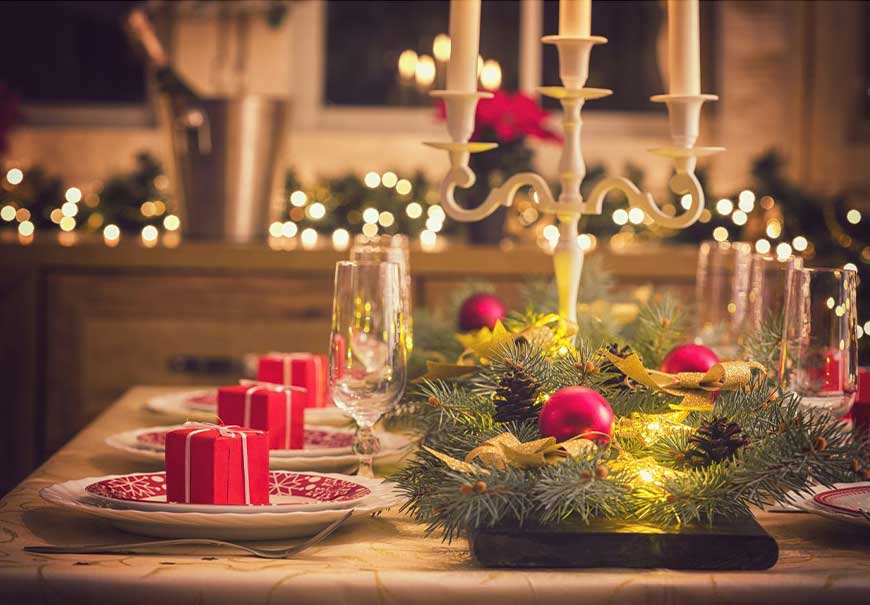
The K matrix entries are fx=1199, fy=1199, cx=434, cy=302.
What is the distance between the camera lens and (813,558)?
91 cm

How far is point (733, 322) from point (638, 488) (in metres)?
0.71

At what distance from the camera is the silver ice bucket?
2.73 meters

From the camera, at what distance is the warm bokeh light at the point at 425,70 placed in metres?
3.34

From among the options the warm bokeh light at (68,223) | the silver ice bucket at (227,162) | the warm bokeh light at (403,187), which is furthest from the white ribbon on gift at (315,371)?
the warm bokeh light at (68,223)

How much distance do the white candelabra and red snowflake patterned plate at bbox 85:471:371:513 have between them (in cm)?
37

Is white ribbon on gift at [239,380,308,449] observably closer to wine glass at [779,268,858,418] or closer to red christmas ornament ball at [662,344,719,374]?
red christmas ornament ball at [662,344,719,374]

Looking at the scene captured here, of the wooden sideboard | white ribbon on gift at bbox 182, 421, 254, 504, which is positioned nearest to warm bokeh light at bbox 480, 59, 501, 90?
the wooden sideboard

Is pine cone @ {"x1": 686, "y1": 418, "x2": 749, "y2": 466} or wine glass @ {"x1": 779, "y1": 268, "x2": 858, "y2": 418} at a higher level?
wine glass @ {"x1": 779, "y1": 268, "x2": 858, "y2": 418}

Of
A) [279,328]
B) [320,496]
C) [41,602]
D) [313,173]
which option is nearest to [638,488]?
Result: [320,496]

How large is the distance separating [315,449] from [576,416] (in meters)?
0.40

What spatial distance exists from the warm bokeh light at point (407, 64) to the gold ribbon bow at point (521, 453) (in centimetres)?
256

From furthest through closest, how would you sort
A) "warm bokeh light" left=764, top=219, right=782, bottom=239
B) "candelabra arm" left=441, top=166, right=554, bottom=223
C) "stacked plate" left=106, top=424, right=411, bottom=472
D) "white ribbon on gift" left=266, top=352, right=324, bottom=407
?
"warm bokeh light" left=764, top=219, right=782, bottom=239, "white ribbon on gift" left=266, top=352, right=324, bottom=407, "candelabra arm" left=441, top=166, right=554, bottom=223, "stacked plate" left=106, top=424, right=411, bottom=472

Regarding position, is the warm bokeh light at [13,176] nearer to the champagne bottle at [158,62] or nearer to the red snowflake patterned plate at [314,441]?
the champagne bottle at [158,62]

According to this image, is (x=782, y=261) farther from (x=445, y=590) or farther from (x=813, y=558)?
(x=445, y=590)
